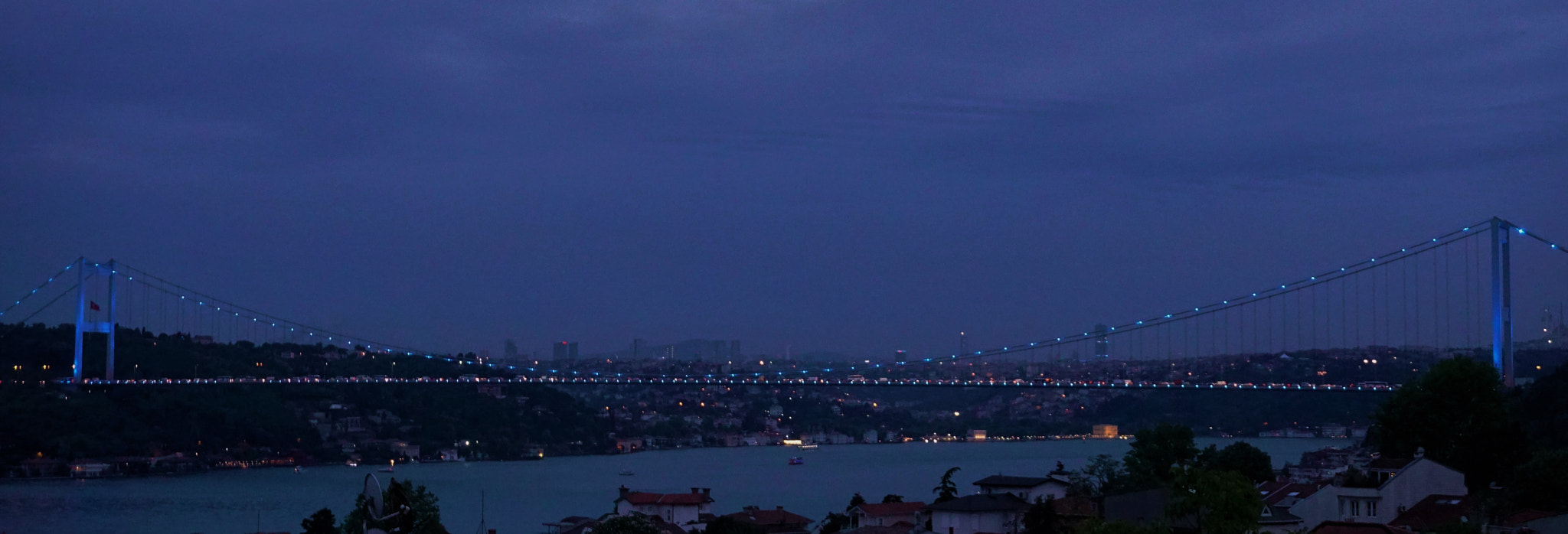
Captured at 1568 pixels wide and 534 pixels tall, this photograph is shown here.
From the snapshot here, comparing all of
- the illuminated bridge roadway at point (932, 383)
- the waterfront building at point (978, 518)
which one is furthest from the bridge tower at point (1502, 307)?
the waterfront building at point (978, 518)

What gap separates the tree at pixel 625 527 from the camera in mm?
11242

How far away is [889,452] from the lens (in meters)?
39.7

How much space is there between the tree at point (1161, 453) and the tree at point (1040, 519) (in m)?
3.77

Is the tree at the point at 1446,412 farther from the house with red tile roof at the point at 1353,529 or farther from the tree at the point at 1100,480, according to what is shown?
the house with red tile roof at the point at 1353,529

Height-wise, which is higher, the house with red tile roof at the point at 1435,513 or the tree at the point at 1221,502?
the tree at the point at 1221,502

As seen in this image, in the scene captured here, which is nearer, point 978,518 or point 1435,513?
point 1435,513

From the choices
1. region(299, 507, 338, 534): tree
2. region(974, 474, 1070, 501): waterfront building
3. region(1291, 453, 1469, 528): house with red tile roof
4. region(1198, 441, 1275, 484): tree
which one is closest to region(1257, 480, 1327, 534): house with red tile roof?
region(1291, 453, 1469, 528): house with red tile roof

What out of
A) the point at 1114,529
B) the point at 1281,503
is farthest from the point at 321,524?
the point at 1281,503

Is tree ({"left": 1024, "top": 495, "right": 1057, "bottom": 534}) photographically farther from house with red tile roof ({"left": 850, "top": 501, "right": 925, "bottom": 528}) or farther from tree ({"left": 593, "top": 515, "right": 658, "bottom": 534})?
tree ({"left": 593, "top": 515, "right": 658, "bottom": 534})

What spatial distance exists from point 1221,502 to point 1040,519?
3045 mm

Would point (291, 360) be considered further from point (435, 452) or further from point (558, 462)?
point (558, 462)

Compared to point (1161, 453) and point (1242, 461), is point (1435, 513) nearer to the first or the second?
point (1242, 461)

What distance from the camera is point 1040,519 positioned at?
11992 millimetres

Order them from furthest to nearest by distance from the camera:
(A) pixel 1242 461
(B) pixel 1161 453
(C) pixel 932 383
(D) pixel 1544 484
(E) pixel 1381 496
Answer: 1. (C) pixel 932 383
2. (B) pixel 1161 453
3. (A) pixel 1242 461
4. (E) pixel 1381 496
5. (D) pixel 1544 484
